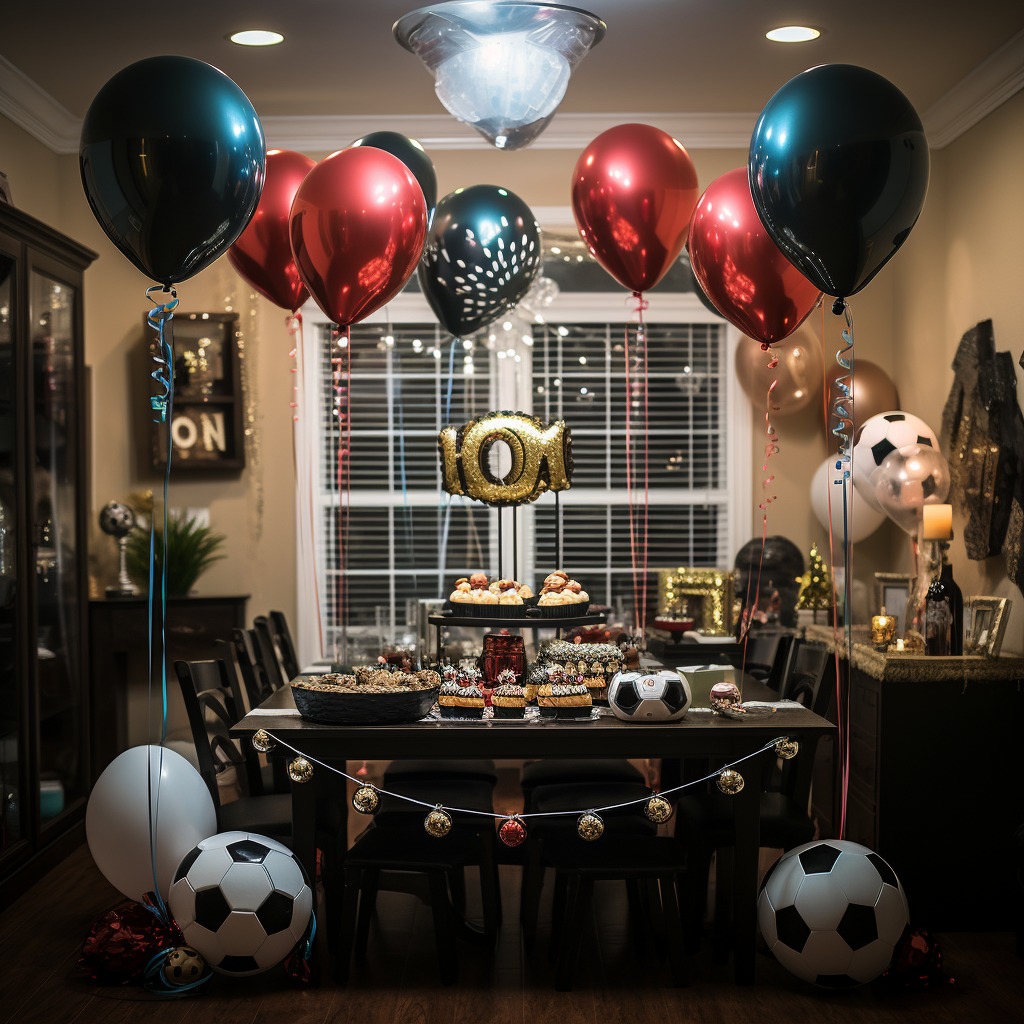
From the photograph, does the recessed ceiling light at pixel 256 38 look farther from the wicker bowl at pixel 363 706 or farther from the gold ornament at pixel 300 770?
the gold ornament at pixel 300 770

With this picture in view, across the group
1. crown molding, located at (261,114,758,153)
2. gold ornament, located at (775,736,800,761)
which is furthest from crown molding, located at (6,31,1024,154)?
gold ornament, located at (775,736,800,761)

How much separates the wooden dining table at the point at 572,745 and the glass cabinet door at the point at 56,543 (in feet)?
4.49

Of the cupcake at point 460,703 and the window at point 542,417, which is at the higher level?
the window at point 542,417

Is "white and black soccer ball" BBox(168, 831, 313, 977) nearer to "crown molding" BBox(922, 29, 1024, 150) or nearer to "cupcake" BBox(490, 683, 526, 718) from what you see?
"cupcake" BBox(490, 683, 526, 718)

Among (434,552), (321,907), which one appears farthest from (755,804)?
(434,552)

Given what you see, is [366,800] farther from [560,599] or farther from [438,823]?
[560,599]

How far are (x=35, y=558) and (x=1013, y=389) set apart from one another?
11.2 feet

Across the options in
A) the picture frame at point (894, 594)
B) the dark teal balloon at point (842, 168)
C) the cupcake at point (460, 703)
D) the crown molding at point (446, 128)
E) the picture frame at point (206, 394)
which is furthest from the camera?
the picture frame at point (206, 394)

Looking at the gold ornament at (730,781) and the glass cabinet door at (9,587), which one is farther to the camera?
the glass cabinet door at (9,587)

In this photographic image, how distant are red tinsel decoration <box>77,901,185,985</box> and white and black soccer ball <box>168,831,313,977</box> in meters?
0.22

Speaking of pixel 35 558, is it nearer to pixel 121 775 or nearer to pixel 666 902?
pixel 121 775

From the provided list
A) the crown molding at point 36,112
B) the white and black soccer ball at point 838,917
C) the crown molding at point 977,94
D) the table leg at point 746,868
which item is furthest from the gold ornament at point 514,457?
the crown molding at point 36,112

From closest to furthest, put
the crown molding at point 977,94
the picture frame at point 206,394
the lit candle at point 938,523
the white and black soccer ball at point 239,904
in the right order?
the white and black soccer ball at point 239,904 → the lit candle at point 938,523 → the crown molding at point 977,94 → the picture frame at point 206,394

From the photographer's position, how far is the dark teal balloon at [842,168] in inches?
81.0
